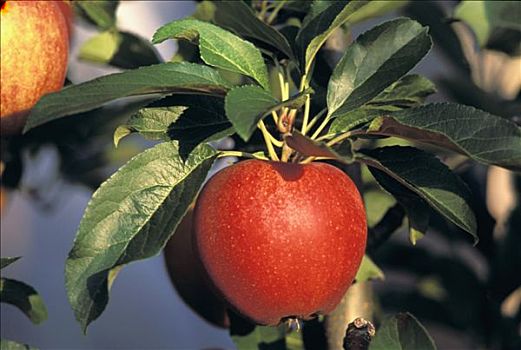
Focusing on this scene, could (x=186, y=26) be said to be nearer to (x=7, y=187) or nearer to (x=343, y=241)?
(x=343, y=241)

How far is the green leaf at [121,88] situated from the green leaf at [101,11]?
0.33 meters

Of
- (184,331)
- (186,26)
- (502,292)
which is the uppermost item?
(186,26)

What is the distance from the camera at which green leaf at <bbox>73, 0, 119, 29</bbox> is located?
3.27ft

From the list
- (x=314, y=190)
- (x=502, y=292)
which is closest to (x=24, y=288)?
(x=314, y=190)

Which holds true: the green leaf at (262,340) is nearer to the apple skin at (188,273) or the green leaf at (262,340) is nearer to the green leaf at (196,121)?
the apple skin at (188,273)

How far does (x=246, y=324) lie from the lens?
0.95 meters

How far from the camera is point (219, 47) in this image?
745 mm

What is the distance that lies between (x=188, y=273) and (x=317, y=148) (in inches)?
14.1

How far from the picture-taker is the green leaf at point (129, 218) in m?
0.69

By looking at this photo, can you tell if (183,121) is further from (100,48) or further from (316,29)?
(100,48)

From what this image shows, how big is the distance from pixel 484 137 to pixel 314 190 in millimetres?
132

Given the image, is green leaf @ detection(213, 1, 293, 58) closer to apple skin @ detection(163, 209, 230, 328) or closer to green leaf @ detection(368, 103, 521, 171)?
green leaf @ detection(368, 103, 521, 171)

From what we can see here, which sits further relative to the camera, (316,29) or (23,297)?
(23,297)

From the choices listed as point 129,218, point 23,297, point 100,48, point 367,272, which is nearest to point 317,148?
point 129,218
